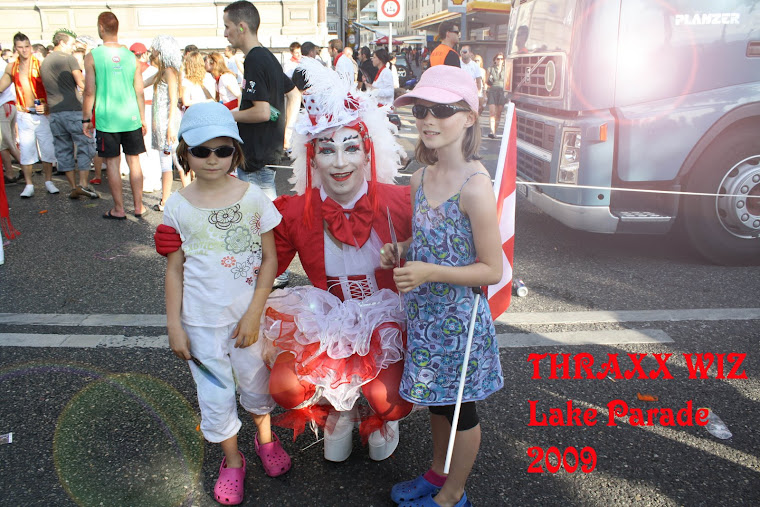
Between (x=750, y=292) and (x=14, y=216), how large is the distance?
7.01 m

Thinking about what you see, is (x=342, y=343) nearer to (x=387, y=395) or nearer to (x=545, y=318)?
(x=387, y=395)

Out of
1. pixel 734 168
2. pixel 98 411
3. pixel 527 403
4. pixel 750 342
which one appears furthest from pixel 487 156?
pixel 98 411

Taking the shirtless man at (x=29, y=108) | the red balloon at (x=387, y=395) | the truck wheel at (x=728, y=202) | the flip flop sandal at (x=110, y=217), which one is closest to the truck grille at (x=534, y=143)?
the truck wheel at (x=728, y=202)

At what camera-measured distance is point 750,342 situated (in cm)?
342

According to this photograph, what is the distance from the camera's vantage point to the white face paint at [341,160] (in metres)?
2.25

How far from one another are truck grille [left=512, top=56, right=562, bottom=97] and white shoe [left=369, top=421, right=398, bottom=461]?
3.31 metres

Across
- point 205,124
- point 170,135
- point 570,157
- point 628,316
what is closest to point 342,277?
point 205,124

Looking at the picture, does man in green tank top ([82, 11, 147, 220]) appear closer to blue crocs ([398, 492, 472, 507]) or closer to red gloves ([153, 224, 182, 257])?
red gloves ([153, 224, 182, 257])

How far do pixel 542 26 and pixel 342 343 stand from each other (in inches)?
161

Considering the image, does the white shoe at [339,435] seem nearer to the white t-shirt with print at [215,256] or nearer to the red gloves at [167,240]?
the white t-shirt with print at [215,256]

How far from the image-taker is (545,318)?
3.85 m

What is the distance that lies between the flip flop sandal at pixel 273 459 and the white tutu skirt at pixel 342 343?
0.44m

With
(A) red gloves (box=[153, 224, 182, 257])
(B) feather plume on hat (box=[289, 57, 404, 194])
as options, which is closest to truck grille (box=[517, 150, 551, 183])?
(B) feather plume on hat (box=[289, 57, 404, 194])

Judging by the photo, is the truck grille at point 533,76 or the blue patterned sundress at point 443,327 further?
the truck grille at point 533,76
